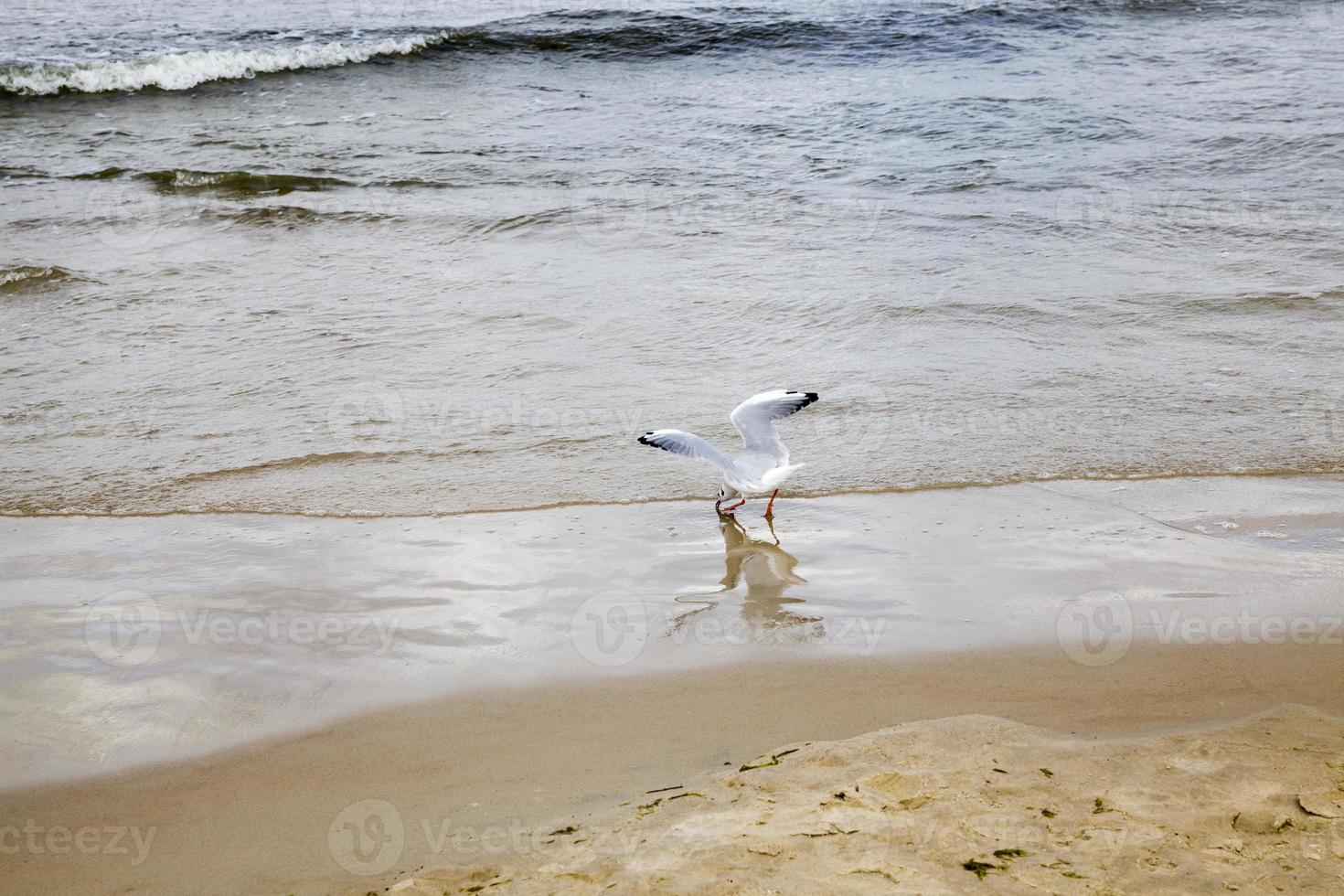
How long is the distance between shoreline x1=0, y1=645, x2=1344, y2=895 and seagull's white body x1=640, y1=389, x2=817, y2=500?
1.33m

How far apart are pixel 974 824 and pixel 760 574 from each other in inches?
79.3

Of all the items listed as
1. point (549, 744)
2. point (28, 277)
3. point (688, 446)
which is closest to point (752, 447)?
point (688, 446)

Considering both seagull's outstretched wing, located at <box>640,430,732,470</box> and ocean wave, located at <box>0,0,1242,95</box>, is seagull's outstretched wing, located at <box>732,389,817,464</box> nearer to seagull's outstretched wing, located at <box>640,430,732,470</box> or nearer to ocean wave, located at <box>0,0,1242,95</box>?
seagull's outstretched wing, located at <box>640,430,732,470</box>

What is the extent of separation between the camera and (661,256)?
912 centimetres

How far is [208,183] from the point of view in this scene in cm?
1165

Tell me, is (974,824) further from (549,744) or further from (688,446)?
(688,446)

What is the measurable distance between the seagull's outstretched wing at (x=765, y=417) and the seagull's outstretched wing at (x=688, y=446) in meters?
0.25

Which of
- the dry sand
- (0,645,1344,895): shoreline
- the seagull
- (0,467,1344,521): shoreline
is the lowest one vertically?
(0,645,1344,895): shoreline

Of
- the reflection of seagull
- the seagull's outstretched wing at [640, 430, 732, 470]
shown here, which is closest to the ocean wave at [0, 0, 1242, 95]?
the seagull's outstretched wing at [640, 430, 732, 470]

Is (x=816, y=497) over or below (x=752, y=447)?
below

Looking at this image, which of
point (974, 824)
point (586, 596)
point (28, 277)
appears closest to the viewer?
point (974, 824)

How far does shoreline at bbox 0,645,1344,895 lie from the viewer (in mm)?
3053

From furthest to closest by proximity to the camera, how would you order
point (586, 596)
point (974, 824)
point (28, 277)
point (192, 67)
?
point (192, 67), point (28, 277), point (586, 596), point (974, 824)

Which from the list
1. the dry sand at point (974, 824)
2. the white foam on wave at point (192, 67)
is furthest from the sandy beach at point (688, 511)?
the white foam on wave at point (192, 67)
